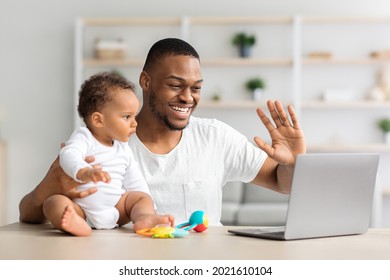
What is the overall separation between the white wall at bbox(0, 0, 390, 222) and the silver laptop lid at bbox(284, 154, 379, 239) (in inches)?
193

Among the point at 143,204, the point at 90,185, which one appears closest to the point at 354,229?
the point at 143,204

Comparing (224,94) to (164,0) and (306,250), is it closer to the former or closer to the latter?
(164,0)

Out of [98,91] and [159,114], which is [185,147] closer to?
[159,114]

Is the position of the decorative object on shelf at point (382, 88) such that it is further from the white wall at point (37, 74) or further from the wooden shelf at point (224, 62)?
the white wall at point (37, 74)

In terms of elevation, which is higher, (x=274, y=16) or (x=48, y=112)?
(x=274, y=16)

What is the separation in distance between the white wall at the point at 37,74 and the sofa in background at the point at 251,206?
1791mm

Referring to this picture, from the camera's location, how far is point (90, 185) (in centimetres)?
158

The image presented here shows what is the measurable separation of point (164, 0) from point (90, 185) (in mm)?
4931

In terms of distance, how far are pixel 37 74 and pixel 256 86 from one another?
205 cm

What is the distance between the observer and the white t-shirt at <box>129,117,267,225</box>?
2234 millimetres

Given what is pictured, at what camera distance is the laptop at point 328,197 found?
1452mm

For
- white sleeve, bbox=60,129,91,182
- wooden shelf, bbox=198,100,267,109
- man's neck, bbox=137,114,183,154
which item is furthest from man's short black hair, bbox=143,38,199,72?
wooden shelf, bbox=198,100,267,109
